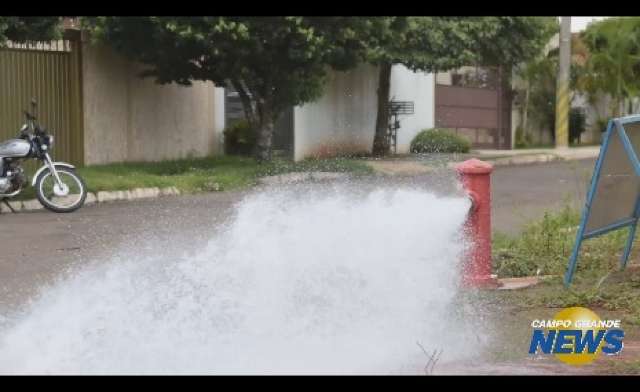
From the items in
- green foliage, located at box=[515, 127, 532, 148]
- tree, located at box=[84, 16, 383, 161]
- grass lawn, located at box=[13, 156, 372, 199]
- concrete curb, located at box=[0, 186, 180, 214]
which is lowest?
concrete curb, located at box=[0, 186, 180, 214]

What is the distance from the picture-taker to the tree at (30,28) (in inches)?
465

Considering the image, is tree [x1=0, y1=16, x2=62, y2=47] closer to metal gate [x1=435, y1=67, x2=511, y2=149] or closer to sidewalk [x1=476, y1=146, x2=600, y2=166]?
sidewalk [x1=476, y1=146, x2=600, y2=166]

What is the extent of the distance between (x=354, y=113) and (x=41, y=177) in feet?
38.7

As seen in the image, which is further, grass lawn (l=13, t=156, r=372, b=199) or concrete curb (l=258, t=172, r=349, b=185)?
concrete curb (l=258, t=172, r=349, b=185)

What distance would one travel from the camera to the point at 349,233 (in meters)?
5.66

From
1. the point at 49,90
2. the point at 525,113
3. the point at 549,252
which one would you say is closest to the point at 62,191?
the point at 49,90

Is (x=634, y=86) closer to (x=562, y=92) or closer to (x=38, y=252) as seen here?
(x=562, y=92)

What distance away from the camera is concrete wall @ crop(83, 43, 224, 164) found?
16438mm

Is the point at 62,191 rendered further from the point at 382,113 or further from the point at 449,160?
the point at 382,113

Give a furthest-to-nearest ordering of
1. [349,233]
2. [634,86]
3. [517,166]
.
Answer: [517,166] → [634,86] → [349,233]

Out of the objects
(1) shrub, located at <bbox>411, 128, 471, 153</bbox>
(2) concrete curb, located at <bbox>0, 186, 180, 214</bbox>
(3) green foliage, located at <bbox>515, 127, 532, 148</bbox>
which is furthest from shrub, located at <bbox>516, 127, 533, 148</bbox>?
(2) concrete curb, located at <bbox>0, 186, 180, 214</bbox>

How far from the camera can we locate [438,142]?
2302 centimetres
